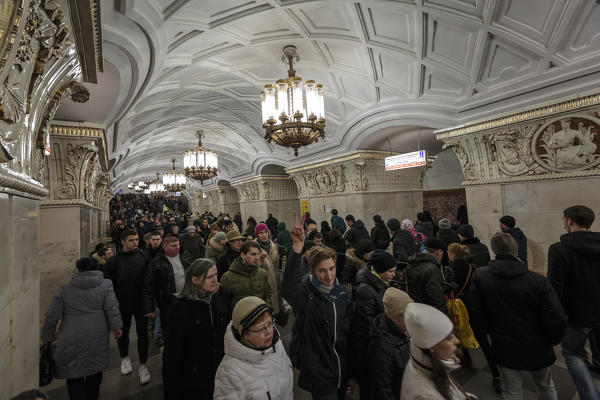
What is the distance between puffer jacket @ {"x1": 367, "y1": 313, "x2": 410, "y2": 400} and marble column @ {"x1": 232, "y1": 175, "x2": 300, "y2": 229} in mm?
11831

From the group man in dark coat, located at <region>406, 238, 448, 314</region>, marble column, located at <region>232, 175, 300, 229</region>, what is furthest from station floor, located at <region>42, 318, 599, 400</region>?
marble column, located at <region>232, 175, 300, 229</region>

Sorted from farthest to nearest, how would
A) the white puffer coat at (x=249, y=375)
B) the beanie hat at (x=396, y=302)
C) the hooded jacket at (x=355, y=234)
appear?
the hooded jacket at (x=355, y=234) < the beanie hat at (x=396, y=302) < the white puffer coat at (x=249, y=375)

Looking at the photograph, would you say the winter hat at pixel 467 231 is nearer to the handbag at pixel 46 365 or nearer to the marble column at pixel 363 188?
the handbag at pixel 46 365

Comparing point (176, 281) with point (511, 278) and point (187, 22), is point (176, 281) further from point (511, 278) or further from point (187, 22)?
point (187, 22)

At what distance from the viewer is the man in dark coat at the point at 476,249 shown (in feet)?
10.3

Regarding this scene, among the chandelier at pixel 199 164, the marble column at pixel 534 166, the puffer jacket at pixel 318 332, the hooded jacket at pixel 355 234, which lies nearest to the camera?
the puffer jacket at pixel 318 332

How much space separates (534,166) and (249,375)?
6076mm

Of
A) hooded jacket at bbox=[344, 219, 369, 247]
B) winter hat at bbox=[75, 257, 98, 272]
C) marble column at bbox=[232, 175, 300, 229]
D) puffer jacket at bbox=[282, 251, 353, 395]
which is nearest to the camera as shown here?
puffer jacket at bbox=[282, 251, 353, 395]

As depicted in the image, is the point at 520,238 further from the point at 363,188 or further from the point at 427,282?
the point at 363,188

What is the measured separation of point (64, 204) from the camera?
12.8ft

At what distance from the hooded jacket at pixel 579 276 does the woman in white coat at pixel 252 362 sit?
7.49 ft

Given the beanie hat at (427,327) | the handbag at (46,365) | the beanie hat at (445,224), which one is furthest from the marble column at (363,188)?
the handbag at (46,365)

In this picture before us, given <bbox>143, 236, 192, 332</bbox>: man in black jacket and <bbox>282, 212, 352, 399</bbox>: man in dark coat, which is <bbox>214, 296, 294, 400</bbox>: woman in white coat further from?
<bbox>143, 236, 192, 332</bbox>: man in black jacket

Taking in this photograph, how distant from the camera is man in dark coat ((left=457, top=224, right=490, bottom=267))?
10.3 ft
